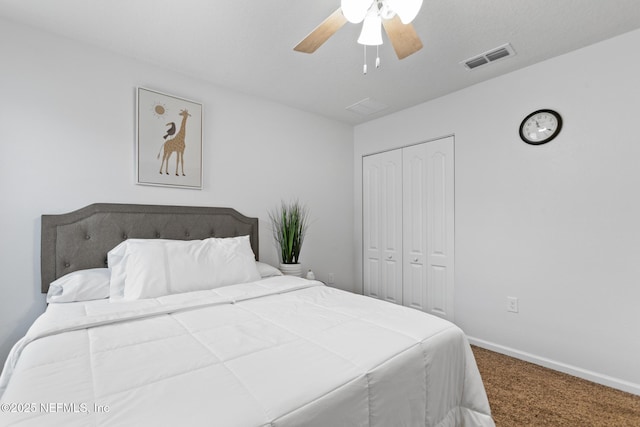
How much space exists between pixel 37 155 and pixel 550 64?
3.93 m

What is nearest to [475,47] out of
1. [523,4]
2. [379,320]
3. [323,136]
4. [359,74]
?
[523,4]

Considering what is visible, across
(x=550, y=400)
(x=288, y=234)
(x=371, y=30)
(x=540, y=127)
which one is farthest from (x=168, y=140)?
(x=550, y=400)

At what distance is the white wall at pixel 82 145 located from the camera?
196cm

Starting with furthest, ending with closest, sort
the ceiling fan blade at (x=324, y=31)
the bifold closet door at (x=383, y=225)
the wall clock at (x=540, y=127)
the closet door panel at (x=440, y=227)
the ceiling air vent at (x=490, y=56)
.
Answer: the bifold closet door at (x=383, y=225) < the closet door panel at (x=440, y=227) < the wall clock at (x=540, y=127) < the ceiling air vent at (x=490, y=56) < the ceiling fan blade at (x=324, y=31)

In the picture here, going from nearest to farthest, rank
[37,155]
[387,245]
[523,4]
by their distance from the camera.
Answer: [523,4] < [37,155] < [387,245]

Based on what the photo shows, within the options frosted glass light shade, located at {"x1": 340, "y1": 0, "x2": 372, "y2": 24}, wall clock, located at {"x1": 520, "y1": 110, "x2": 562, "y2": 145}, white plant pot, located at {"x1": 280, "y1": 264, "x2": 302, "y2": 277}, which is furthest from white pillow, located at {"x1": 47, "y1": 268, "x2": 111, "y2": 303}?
wall clock, located at {"x1": 520, "y1": 110, "x2": 562, "y2": 145}

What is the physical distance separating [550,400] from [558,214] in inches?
53.4

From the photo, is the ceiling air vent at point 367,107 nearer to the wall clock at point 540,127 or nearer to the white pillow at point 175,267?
the wall clock at point 540,127

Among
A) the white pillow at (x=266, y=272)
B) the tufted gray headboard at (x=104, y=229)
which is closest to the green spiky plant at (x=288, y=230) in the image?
the white pillow at (x=266, y=272)

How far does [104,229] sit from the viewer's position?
87.4 inches

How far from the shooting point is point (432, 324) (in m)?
1.44

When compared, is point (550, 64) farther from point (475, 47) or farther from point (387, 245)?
point (387, 245)

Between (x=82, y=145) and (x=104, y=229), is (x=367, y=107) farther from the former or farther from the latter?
(x=104, y=229)

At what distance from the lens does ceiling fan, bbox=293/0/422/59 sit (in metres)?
1.37
